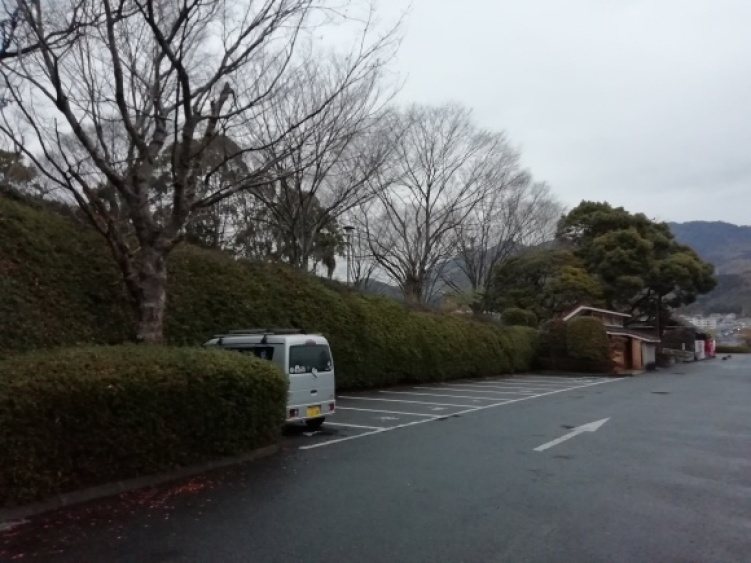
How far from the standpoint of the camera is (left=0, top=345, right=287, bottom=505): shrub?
6.48 meters

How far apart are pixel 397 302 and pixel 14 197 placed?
14235 mm

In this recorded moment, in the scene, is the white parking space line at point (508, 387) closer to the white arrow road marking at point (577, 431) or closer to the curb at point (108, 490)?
the white arrow road marking at point (577, 431)

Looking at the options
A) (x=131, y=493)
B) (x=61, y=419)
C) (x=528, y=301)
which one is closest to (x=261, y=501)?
(x=131, y=493)

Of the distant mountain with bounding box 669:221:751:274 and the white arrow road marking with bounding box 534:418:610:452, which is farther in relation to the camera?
the distant mountain with bounding box 669:221:751:274

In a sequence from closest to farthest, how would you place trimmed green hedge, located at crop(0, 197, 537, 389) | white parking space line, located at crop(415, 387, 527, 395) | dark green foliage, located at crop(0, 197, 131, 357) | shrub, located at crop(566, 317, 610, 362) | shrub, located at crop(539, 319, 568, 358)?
dark green foliage, located at crop(0, 197, 131, 357)
trimmed green hedge, located at crop(0, 197, 537, 389)
white parking space line, located at crop(415, 387, 527, 395)
shrub, located at crop(566, 317, 610, 362)
shrub, located at crop(539, 319, 568, 358)

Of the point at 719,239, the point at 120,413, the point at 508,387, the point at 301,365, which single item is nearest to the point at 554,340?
the point at 508,387

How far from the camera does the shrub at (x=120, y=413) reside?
6484 mm

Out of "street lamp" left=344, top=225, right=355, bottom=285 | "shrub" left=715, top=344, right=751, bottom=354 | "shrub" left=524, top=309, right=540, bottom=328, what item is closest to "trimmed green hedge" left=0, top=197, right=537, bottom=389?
"street lamp" left=344, top=225, right=355, bottom=285

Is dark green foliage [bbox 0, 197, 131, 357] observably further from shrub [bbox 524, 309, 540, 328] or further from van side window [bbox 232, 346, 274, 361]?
shrub [bbox 524, 309, 540, 328]

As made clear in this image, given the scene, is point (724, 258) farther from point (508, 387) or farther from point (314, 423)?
point (314, 423)

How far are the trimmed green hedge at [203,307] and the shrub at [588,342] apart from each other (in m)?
10.9

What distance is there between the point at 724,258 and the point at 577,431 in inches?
4865

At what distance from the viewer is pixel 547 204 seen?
39.5 metres

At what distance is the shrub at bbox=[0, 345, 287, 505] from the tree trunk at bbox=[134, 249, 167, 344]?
2.91 metres
